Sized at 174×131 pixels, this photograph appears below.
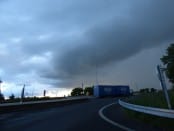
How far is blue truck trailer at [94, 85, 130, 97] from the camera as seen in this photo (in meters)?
81.0

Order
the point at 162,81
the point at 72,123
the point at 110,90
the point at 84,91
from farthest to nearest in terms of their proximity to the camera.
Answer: the point at 84,91 → the point at 110,90 → the point at 72,123 → the point at 162,81

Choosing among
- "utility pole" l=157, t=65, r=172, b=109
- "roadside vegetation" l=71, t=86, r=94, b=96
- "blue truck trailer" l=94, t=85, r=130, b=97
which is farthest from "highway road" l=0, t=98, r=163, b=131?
"roadside vegetation" l=71, t=86, r=94, b=96

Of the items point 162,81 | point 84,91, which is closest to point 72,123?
point 162,81

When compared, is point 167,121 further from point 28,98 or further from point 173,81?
point 173,81

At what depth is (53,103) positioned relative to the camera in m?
46.3

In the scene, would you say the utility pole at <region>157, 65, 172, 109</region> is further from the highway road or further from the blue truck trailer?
the blue truck trailer

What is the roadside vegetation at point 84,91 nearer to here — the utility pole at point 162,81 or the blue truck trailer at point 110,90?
the blue truck trailer at point 110,90

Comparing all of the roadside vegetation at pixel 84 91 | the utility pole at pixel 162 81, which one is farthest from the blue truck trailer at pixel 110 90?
the utility pole at pixel 162 81

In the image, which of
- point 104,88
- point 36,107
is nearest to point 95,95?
point 104,88

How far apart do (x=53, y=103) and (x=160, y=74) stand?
31.8 meters

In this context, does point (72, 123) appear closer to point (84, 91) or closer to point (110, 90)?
point (110, 90)

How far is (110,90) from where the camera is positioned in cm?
8456

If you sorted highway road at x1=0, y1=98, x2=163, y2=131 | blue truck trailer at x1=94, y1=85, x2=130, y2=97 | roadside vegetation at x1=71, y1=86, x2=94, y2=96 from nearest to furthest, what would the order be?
highway road at x1=0, y1=98, x2=163, y2=131 → blue truck trailer at x1=94, y1=85, x2=130, y2=97 → roadside vegetation at x1=71, y1=86, x2=94, y2=96

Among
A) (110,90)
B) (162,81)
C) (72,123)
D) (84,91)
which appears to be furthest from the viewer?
(84,91)
